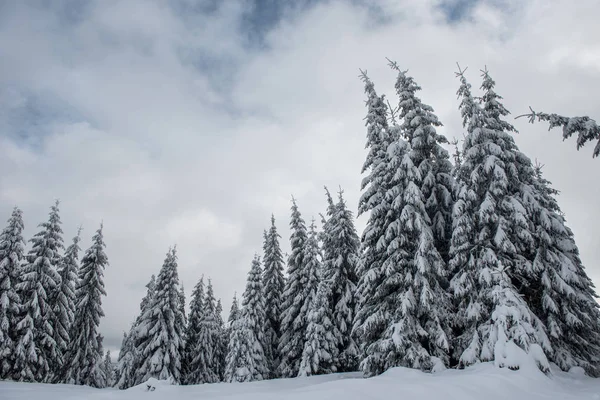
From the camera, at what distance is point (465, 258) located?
52.3 feet

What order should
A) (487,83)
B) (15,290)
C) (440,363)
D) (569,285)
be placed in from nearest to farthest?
(440,363) < (569,285) < (487,83) < (15,290)

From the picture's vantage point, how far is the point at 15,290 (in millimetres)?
27406

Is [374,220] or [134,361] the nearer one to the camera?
[374,220]

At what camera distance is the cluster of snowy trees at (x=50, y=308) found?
25922 mm

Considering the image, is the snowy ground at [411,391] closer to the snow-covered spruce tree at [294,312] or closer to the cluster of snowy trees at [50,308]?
the snow-covered spruce tree at [294,312]

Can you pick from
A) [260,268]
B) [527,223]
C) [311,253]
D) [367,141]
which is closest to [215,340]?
[260,268]

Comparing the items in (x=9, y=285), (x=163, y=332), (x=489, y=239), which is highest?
(x=9, y=285)

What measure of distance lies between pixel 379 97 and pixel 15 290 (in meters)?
30.5

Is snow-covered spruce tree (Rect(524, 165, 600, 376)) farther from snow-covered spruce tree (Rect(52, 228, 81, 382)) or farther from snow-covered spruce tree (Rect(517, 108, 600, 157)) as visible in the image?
snow-covered spruce tree (Rect(52, 228, 81, 382))

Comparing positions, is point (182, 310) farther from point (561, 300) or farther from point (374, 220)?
point (561, 300)

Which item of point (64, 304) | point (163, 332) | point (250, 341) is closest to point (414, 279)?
point (250, 341)

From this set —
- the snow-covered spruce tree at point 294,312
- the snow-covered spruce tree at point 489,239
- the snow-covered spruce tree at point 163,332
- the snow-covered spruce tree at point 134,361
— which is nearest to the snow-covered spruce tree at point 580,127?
the snow-covered spruce tree at point 489,239

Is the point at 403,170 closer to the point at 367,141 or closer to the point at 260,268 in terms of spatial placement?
the point at 367,141

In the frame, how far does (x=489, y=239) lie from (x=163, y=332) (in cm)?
2740
